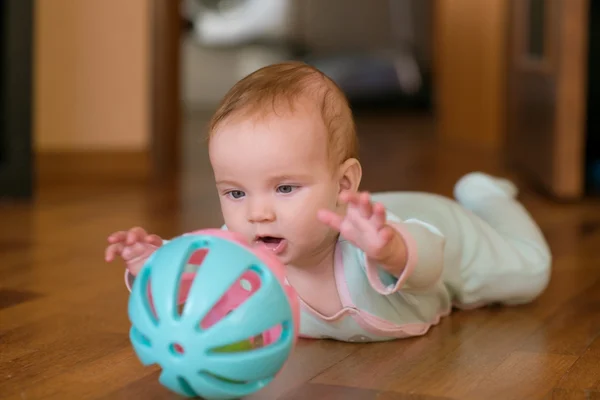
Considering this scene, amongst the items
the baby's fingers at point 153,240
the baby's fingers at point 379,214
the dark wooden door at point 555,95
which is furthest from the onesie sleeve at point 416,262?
the dark wooden door at point 555,95

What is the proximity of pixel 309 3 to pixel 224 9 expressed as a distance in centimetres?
55

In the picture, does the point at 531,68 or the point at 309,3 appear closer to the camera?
the point at 531,68

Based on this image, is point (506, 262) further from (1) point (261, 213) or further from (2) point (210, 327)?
(2) point (210, 327)

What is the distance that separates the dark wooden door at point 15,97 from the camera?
2.46 m

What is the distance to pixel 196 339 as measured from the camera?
2.90ft

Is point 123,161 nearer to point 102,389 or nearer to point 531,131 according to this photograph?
point 531,131

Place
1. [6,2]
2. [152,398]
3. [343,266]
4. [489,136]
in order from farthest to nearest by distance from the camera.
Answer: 1. [489,136]
2. [6,2]
3. [343,266]
4. [152,398]

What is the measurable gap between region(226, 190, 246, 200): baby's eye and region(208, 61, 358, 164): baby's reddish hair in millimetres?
71

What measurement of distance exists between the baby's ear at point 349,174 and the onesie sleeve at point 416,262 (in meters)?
0.08

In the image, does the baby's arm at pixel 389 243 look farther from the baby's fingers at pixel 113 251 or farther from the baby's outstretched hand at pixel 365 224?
the baby's fingers at pixel 113 251

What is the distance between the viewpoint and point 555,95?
7.89ft

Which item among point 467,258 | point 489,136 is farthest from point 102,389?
point 489,136

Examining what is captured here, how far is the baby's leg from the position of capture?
136 cm

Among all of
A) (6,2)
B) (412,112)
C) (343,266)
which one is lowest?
(412,112)
